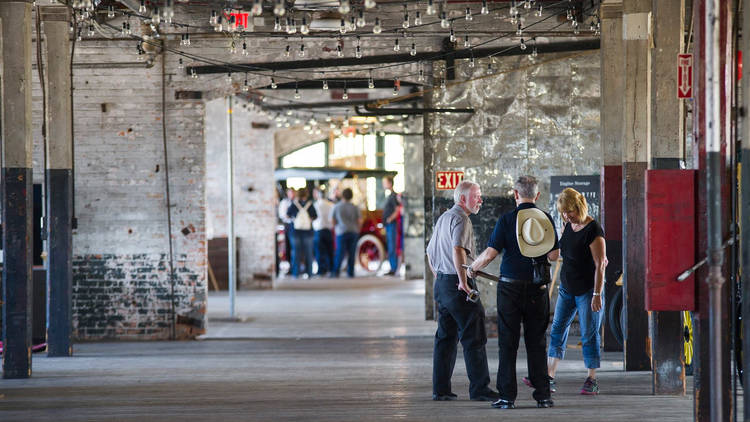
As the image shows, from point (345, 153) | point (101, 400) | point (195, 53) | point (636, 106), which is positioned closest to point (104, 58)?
point (195, 53)

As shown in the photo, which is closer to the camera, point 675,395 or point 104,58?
point 675,395

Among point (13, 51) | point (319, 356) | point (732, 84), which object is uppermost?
point (13, 51)

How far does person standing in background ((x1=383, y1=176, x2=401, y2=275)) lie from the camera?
2117 centimetres

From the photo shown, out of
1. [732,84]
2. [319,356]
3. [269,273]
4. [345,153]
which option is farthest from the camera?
[345,153]

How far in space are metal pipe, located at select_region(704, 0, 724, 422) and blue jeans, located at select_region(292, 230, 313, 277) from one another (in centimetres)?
1537

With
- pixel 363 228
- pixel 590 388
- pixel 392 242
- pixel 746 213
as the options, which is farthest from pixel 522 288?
pixel 363 228

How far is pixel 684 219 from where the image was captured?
6309 mm

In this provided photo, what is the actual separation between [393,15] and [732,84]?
650cm

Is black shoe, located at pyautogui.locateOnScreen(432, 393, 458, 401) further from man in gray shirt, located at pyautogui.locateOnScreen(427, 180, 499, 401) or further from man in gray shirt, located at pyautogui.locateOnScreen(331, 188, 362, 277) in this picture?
man in gray shirt, located at pyautogui.locateOnScreen(331, 188, 362, 277)

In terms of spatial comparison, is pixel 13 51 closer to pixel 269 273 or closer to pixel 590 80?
pixel 590 80

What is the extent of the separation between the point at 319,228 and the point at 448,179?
347 inches

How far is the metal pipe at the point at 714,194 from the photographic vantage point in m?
5.58

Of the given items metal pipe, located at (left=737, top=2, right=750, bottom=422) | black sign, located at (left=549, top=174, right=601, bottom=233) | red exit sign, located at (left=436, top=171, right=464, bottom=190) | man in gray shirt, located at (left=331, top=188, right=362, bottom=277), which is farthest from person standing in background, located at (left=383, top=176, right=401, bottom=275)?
metal pipe, located at (left=737, top=2, right=750, bottom=422)

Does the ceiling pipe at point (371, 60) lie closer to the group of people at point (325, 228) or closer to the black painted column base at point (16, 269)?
the black painted column base at point (16, 269)
